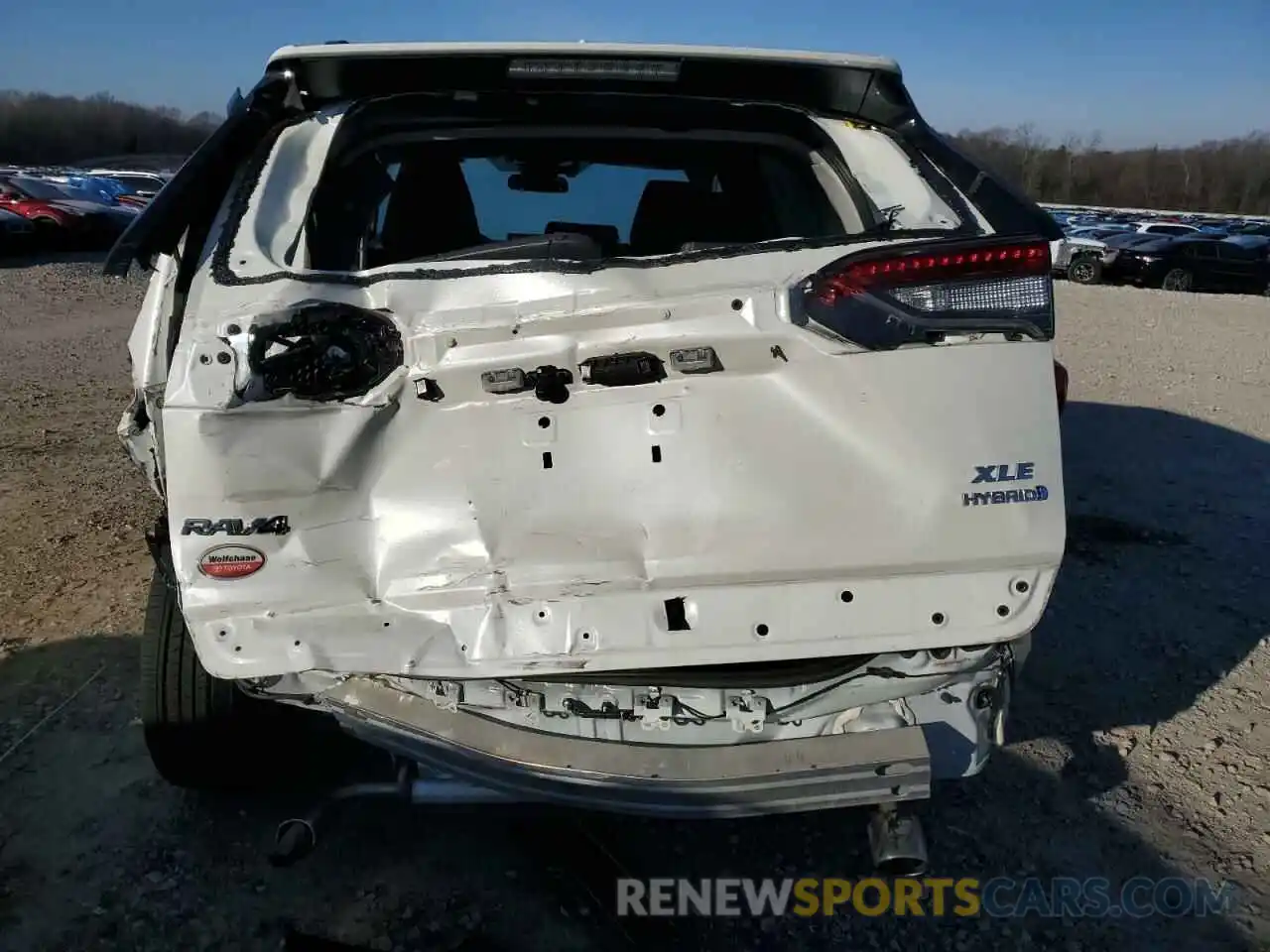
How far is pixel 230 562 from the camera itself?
204cm

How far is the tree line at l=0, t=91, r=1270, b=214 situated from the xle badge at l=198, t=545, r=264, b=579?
57090mm

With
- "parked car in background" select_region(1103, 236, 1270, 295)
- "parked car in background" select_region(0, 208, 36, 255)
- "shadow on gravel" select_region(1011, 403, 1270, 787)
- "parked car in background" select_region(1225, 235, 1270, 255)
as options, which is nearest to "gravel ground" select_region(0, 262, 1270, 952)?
"shadow on gravel" select_region(1011, 403, 1270, 787)

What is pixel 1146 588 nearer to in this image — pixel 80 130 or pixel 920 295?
pixel 920 295

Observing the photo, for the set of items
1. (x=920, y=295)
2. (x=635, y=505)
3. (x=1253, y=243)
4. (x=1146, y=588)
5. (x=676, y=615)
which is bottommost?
(x=1253, y=243)

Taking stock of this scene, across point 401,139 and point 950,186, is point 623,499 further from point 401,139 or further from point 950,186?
point 401,139

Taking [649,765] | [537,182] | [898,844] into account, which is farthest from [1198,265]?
[649,765]

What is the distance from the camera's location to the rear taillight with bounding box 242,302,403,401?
199 cm

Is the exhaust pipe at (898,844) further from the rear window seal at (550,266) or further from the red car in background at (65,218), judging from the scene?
the red car in background at (65,218)

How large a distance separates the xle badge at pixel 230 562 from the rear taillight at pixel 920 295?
3.91 ft

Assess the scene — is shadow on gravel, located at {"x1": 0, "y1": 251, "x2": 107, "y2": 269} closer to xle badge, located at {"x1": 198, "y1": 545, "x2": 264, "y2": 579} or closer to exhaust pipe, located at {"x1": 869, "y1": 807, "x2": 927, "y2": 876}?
xle badge, located at {"x1": 198, "y1": 545, "x2": 264, "y2": 579}

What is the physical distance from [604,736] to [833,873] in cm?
85

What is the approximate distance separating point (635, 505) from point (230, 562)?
826mm

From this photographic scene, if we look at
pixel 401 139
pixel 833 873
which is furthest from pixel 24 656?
pixel 833 873

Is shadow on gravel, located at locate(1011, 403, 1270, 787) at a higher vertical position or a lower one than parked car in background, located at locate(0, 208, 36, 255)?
higher
